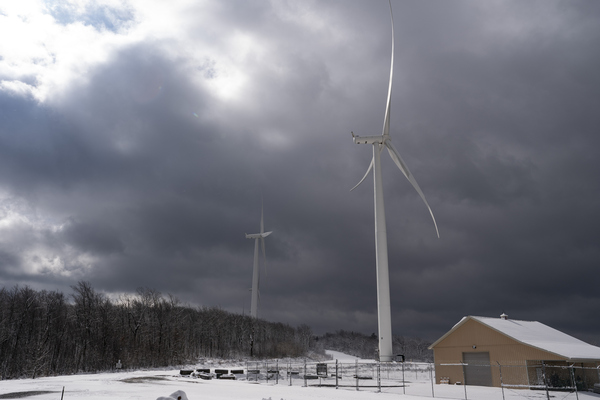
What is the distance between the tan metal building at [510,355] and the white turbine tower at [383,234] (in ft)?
29.1

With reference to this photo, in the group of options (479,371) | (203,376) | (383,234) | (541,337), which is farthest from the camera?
(383,234)

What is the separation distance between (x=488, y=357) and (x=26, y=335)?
2564 inches

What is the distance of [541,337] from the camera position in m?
41.6

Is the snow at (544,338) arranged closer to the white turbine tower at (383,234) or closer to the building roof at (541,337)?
the building roof at (541,337)

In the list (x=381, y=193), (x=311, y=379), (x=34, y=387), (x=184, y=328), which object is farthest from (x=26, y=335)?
(x=381, y=193)

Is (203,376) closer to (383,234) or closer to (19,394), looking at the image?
(19,394)

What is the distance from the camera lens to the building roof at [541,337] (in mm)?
36656

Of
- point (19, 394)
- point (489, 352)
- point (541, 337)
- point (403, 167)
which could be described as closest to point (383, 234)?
point (403, 167)

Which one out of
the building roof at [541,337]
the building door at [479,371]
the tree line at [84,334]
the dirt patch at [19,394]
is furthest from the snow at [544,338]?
the tree line at [84,334]

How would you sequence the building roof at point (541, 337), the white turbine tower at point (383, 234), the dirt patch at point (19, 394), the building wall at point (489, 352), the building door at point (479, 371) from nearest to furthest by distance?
1. the dirt patch at point (19, 394)
2. the building roof at point (541, 337)
3. the building wall at point (489, 352)
4. the building door at point (479, 371)
5. the white turbine tower at point (383, 234)

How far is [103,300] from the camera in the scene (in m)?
79.2

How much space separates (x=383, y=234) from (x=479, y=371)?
2056 cm

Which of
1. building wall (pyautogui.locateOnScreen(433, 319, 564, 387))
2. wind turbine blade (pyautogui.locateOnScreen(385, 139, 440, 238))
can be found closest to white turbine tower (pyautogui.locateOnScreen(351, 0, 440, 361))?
wind turbine blade (pyautogui.locateOnScreen(385, 139, 440, 238))

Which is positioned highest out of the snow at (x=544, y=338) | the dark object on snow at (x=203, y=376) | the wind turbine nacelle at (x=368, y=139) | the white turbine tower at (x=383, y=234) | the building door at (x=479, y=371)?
the wind turbine nacelle at (x=368, y=139)
